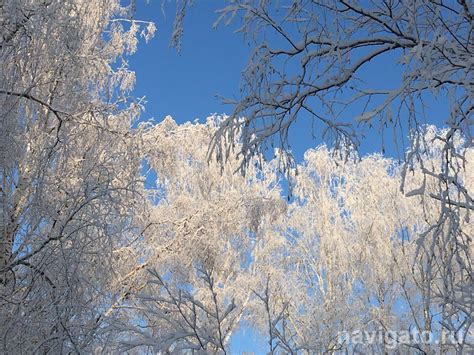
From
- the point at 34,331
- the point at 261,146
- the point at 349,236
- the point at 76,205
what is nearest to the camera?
the point at 261,146

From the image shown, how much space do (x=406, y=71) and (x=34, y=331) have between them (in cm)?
312

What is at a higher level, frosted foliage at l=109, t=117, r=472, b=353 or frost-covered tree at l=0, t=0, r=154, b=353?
frosted foliage at l=109, t=117, r=472, b=353

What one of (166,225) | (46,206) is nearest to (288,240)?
(166,225)

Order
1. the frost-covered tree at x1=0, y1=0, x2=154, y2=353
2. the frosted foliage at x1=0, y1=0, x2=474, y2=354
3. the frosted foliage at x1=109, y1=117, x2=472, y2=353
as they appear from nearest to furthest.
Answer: the frosted foliage at x1=0, y1=0, x2=474, y2=354 < the frost-covered tree at x1=0, y1=0, x2=154, y2=353 < the frosted foliage at x1=109, y1=117, x2=472, y2=353

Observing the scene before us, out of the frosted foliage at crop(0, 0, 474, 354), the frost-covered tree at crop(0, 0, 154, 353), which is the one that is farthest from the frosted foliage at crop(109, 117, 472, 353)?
the frost-covered tree at crop(0, 0, 154, 353)

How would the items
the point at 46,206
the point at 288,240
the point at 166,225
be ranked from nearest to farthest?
the point at 46,206 < the point at 166,225 < the point at 288,240

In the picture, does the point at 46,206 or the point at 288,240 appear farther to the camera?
the point at 288,240

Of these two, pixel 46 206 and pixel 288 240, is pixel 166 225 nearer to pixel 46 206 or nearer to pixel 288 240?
pixel 46 206

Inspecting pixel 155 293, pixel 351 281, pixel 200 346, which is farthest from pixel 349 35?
pixel 351 281

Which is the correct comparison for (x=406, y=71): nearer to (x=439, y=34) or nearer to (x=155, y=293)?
(x=439, y=34)

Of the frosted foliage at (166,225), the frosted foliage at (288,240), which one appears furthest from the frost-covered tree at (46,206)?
the frosted foliage at (288,240)

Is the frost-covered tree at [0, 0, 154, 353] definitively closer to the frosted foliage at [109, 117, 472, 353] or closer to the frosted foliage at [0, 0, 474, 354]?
the frosted foliage at [0, 0, 474, 354]

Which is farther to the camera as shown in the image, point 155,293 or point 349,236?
point 349,236

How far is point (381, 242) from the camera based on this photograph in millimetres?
12766
